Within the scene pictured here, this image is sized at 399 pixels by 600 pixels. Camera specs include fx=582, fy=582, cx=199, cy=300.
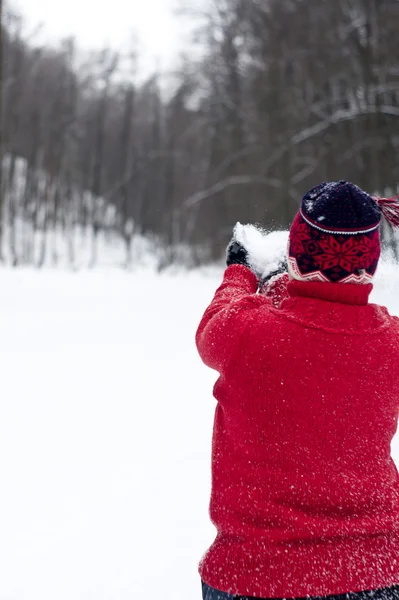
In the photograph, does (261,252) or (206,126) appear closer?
(261,252)

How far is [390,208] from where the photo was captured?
3.28 ft

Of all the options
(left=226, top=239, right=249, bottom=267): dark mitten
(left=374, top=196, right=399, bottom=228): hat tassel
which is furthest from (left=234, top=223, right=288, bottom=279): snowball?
(left=374, top=196, right=399, bottom=228): hat tassel

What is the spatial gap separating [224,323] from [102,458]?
2007 mm

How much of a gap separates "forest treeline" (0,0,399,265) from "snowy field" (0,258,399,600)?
130 inches

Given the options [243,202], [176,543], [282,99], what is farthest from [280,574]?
[282,99]

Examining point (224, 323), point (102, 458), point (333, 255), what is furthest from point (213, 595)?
point (102, 458)

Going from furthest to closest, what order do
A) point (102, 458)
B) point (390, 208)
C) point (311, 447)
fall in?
point (102, 458)
point (390, 208)
point (311, 447)

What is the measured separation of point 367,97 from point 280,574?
7.30m

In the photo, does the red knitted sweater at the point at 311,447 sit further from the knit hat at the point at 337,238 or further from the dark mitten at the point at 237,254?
the dark mitten at the point at 237,254

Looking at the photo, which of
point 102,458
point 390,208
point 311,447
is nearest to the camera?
point 311,447

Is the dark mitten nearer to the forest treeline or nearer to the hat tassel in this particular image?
the hat tassel

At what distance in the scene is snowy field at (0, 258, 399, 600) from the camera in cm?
187

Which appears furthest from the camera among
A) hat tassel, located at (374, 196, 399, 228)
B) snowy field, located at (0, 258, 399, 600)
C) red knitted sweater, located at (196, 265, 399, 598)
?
snowy field, located at (0, 258, 399, 600)

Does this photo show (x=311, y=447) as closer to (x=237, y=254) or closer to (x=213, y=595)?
(x=213, y=595)
